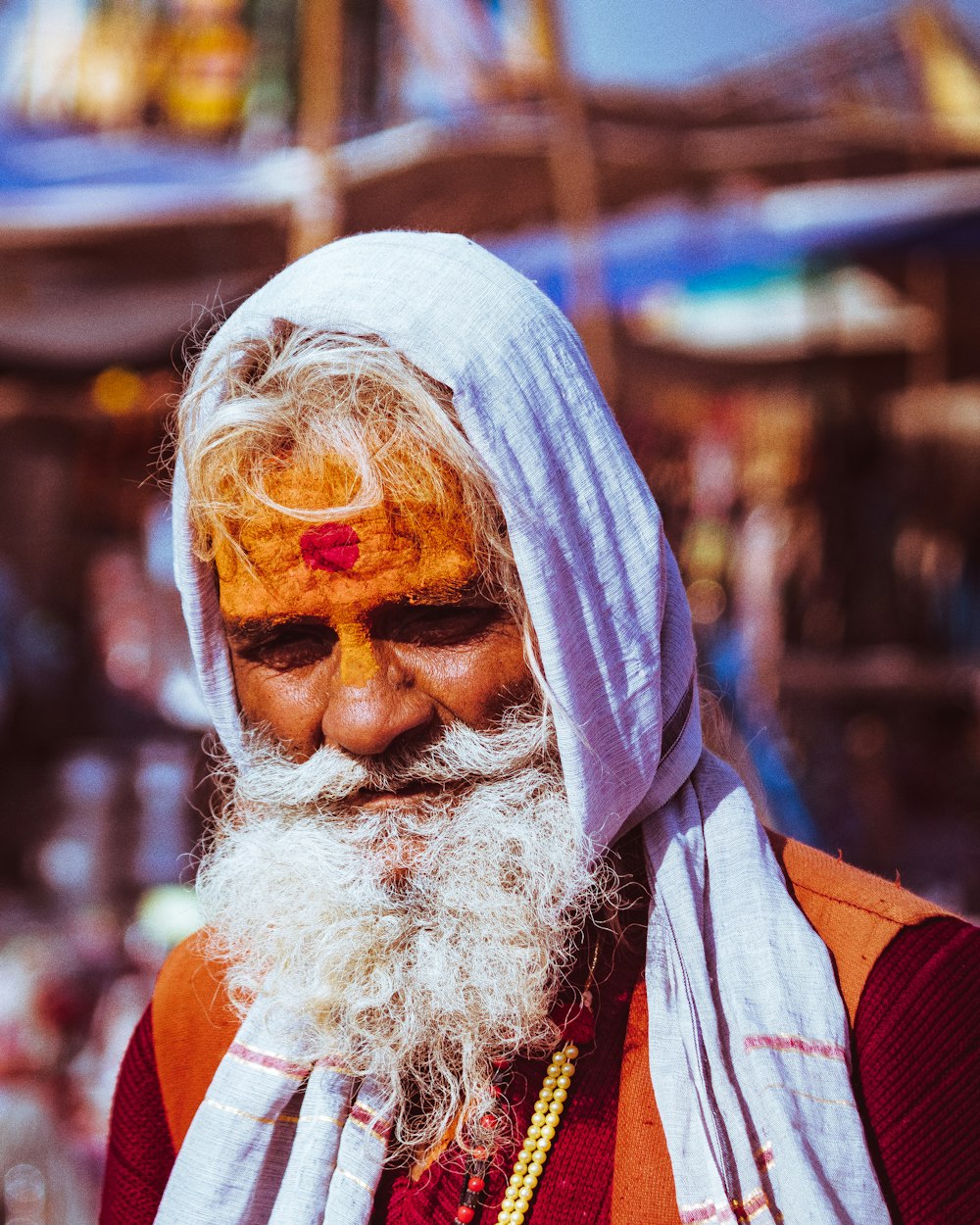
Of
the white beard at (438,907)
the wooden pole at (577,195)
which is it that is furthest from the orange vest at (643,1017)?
the wooden pole at (577,195)

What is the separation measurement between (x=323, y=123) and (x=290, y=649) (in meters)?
3.56

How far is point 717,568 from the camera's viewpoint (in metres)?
5.36

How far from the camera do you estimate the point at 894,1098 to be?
3.68 feet

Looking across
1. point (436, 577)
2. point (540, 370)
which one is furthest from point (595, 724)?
point (540, 370)

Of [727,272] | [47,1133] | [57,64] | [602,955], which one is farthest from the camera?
[57,64]

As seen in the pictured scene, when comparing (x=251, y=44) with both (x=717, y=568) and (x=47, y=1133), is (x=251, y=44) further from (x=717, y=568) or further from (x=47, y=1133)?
(x=47, y=1133)

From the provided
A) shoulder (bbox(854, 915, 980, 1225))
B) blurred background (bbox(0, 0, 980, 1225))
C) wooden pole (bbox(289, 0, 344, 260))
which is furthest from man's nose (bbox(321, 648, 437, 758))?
wooden pole (bbox(289, 0, 344, 260))

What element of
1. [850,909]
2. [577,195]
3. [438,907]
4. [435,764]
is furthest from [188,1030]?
[577,195]

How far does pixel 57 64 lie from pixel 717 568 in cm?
441

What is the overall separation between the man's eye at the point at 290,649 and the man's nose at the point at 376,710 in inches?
2.1

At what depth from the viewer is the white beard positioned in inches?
49.7

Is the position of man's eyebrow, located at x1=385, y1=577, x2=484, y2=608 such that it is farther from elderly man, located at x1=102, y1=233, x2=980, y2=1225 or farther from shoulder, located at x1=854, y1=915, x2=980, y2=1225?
shoulder, located at x1=854, y1=915, x2=980, y2=1225

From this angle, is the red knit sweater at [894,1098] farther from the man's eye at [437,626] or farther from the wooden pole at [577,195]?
Answer: the wooden pole at [577,195]

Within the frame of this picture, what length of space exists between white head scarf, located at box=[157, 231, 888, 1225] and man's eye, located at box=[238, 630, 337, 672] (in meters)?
0.14
